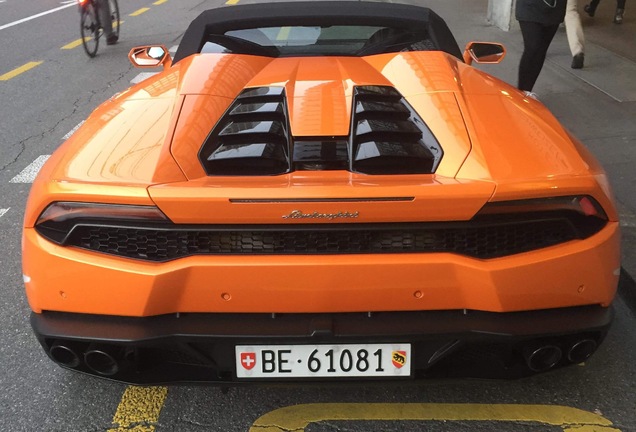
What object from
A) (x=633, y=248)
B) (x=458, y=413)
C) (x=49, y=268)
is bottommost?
(x=633, y=248)

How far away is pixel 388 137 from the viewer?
2242 millimetres

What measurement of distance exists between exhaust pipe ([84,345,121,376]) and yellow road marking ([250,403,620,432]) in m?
0.58

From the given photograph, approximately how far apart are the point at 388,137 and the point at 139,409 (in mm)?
1414

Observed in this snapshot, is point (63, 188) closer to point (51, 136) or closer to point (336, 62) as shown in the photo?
point (336, 62)

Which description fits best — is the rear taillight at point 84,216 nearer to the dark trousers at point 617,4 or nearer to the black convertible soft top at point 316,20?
the black convertible soft top at point 316,20

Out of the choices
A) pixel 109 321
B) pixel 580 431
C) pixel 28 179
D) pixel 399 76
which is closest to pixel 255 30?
pixel 399 76

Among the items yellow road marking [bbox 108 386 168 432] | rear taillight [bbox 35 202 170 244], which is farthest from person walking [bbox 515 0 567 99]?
rear taillight [bbox 35 202 170 244]

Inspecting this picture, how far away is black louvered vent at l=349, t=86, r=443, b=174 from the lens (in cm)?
211

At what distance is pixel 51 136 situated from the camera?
610cm

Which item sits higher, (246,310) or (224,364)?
(246,310)

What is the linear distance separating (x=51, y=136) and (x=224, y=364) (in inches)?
187

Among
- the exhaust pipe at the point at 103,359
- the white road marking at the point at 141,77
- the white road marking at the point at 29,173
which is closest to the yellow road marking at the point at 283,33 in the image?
the exhaust pipe at the point at 103,359

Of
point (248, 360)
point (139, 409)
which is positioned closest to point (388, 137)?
point (248, 360)

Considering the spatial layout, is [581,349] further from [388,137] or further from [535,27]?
[535,27]
